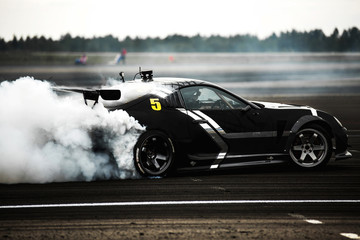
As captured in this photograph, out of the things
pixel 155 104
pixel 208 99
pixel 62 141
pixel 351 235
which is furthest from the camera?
pixel 208 99

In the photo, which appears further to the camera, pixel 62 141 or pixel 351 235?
pixel 62 141

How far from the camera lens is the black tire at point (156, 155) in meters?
9.52

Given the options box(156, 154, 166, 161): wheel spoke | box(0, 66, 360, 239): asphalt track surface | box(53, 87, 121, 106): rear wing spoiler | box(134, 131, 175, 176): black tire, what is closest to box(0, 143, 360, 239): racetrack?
box(0, 66, 360, 239): asphalt track surface

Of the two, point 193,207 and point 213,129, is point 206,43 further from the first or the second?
point 193,207

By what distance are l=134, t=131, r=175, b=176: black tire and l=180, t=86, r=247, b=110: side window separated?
0.67m

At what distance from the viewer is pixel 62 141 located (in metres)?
9.36

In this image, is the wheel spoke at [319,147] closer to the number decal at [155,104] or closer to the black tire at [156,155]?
the black tire at [156,155]

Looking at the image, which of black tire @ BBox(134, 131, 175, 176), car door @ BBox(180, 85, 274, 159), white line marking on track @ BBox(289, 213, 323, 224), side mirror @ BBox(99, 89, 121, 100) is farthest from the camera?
car door @ BBox(180, 85, 274, 159)

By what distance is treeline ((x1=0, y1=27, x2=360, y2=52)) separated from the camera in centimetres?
10706

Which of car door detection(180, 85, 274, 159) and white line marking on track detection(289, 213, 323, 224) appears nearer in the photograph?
white line marking on track detection(289, 213, 323, 224)

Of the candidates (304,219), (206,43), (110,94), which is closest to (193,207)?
(304,219)

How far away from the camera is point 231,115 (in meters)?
10.0

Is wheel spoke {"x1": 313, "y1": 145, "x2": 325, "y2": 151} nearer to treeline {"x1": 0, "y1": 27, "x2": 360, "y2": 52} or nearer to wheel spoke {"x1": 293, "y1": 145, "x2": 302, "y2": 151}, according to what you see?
wheel spoke {"x1": 293, "y1": 145, "x2": 302, "y2": 151}

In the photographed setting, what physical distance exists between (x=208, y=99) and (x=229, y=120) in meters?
0.42
